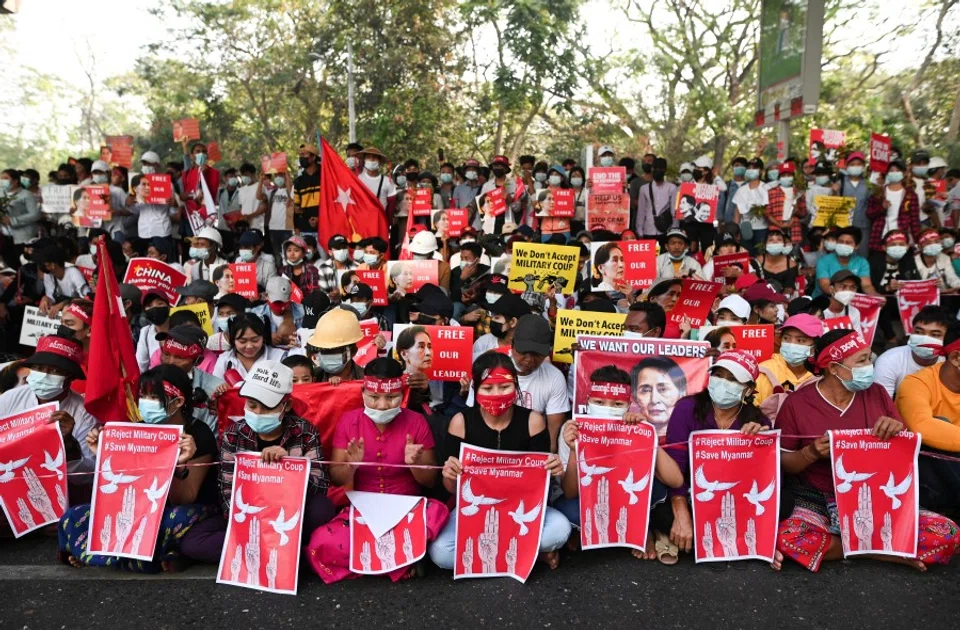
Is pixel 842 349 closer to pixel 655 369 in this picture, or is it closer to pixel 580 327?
pixel 655 369

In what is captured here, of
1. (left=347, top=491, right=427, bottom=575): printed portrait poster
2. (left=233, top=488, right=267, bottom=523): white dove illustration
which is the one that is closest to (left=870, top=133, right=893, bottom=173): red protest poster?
(left=347, top=491, right=427, bottom=575): printed portrait poster

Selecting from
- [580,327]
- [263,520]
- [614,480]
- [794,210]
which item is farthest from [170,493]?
[794,210]

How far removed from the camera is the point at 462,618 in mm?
3869

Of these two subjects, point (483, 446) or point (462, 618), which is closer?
point (462, 618)

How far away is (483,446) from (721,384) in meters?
1.41

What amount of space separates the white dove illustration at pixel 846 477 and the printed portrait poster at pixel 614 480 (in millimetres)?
1026

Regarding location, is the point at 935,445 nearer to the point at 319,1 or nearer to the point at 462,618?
the point at 462,618

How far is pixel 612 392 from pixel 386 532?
152cm

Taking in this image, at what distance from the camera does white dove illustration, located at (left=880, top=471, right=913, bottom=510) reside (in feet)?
13.9

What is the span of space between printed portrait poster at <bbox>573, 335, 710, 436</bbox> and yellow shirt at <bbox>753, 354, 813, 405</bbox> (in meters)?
0.74

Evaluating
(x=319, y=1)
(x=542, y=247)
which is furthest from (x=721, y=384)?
(x=319, y=1)

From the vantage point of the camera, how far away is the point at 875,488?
13.9ft

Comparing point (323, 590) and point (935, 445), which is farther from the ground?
point (935, 445)

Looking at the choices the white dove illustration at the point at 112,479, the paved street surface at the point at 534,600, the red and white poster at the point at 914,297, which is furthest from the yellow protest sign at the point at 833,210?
the white dove illustration at the point at 112,479
